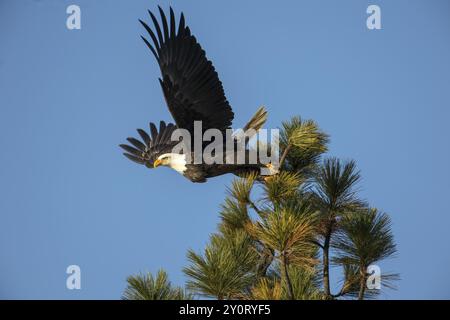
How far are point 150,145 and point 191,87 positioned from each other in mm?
1426

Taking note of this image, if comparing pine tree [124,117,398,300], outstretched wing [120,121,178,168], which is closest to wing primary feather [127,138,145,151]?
outstretched wing [120,121,178,168]

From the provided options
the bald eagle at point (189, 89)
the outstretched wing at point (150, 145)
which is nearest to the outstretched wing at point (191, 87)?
the bald eagle at point (189, 89)

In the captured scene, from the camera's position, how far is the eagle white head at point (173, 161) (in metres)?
9.74

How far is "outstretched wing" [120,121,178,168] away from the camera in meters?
10.8

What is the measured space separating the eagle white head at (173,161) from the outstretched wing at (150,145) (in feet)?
1.12

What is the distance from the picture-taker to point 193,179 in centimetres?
976

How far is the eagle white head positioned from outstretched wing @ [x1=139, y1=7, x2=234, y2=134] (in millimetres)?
364

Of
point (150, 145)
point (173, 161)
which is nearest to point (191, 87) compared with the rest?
point (173, 161)

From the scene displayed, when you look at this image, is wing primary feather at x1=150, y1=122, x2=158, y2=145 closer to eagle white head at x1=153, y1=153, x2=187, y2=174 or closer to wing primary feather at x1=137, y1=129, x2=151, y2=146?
wing primary feather at x1=137, y1=129, x2=151, y2=146

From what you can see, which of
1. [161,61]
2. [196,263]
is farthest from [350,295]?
[161,61]

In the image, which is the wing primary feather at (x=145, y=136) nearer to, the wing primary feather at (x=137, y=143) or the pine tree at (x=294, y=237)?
the wing primary feather at (x=137, y=143)

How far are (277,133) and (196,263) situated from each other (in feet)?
5.58

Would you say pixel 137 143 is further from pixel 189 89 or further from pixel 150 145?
pixel 189 89
